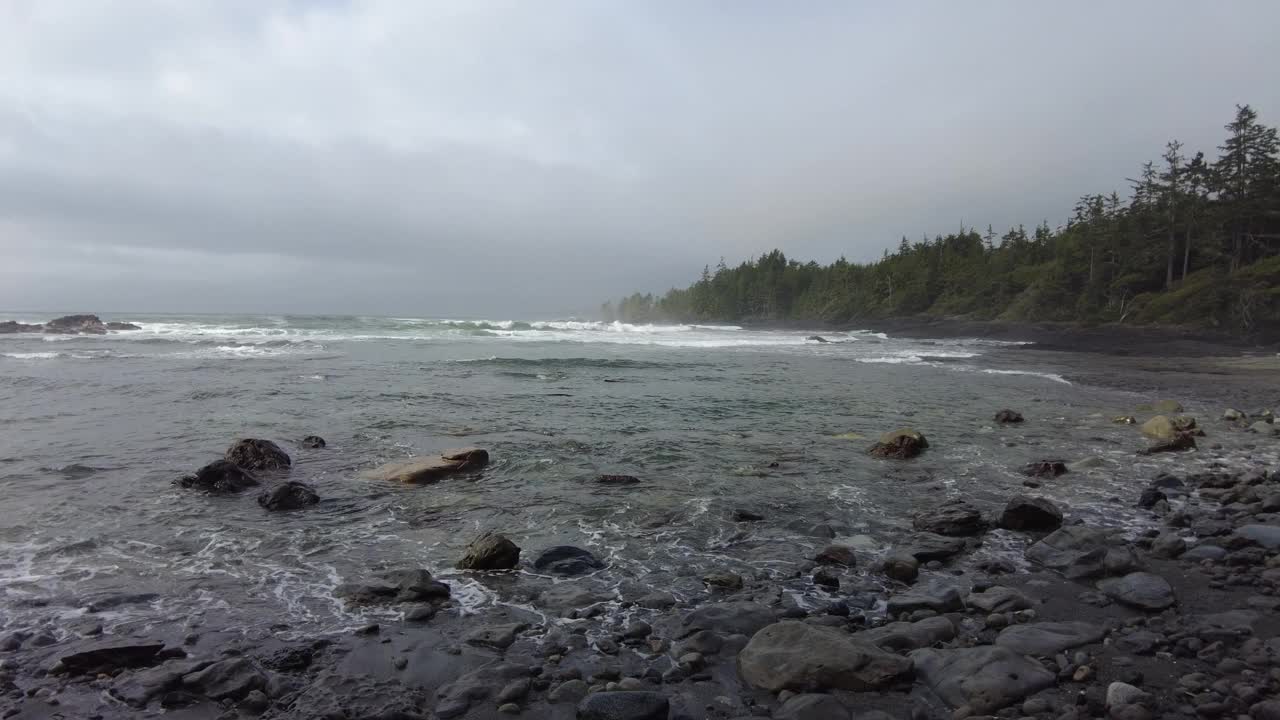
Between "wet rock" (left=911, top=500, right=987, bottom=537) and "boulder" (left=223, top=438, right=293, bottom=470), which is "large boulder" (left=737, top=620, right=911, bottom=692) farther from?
"boulder" (left=223, top=438, right=293, bottom=470)

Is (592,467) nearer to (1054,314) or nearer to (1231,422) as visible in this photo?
(1231,422)

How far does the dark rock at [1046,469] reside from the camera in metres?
9.07

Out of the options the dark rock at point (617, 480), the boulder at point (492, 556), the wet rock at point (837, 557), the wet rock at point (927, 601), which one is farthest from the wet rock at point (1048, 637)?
the dark rock at point (617, 480)

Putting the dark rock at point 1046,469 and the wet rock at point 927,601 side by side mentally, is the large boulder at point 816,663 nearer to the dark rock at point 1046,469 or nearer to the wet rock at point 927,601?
the wet rock at point 927,601

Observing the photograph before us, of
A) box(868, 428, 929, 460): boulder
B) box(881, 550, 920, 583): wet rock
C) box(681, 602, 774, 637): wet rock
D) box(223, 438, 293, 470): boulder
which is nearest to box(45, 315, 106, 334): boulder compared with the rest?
box(223, 438, 293, 470): boulder

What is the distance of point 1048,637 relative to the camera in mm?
4156

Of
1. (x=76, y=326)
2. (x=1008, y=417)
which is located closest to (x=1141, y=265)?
(x=1008, y=417)

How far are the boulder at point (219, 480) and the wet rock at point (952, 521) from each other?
28.4 ft

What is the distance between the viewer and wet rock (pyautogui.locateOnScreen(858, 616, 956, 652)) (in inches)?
165

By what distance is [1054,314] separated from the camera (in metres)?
57.9

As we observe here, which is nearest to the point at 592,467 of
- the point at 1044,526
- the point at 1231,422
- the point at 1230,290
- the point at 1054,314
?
the point at 1044,526

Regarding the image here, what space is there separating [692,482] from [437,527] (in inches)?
143

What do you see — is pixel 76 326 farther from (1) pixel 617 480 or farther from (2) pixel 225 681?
(2) pixel 225 681

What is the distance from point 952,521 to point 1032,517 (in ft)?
2.83
